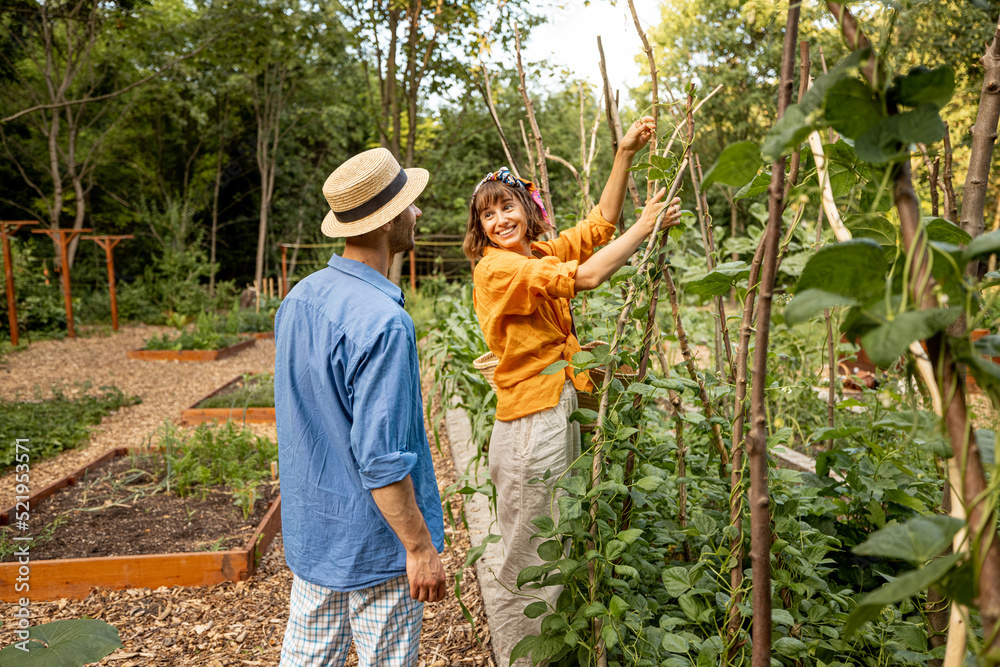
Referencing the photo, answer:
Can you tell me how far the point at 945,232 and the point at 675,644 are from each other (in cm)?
94

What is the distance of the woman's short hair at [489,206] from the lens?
6.45ft

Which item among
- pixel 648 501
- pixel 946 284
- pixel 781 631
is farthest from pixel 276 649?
pixel 946 284

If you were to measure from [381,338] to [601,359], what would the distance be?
50cm

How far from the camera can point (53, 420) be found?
5004 millimetres

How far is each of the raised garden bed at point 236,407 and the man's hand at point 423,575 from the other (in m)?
4.13

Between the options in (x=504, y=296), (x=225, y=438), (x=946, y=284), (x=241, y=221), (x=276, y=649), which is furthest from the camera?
(x=241, y=221)

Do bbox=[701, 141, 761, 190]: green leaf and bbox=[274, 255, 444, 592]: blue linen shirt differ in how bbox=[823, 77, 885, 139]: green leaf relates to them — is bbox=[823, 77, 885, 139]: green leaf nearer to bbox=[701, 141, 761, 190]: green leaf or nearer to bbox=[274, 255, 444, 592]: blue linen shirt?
bbox=[701, 141, 761, 190]: green leaf

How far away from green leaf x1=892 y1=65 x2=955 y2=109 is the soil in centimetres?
309

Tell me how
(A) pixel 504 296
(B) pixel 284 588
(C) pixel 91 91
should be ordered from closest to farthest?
(A) pixel 504 296, (B) pixel 284 588, (C) pixel 91 91

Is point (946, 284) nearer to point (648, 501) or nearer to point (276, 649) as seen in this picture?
point (648, 501)

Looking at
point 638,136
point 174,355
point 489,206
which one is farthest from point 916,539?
point 174,355

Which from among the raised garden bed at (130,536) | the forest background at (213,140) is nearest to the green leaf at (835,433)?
the raised garden bed at (130,536)

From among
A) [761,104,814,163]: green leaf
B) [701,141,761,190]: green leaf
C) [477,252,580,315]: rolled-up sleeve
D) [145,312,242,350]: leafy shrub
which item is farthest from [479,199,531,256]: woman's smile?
[145,312,242,350]: leafy shrub

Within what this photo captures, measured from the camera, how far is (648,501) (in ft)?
6.19
